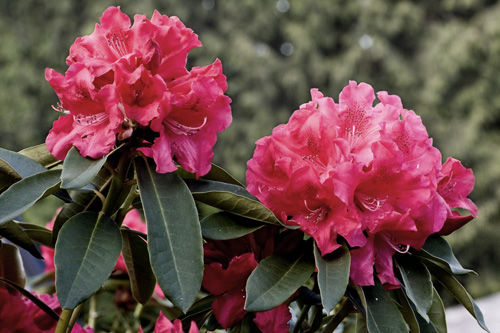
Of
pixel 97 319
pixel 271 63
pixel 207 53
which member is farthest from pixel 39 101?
pixel 97 319

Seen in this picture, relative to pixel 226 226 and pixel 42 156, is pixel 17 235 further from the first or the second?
pixel 226 226

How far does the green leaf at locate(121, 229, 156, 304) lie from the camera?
749 millimetres

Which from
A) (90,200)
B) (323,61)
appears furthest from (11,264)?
(323,61)

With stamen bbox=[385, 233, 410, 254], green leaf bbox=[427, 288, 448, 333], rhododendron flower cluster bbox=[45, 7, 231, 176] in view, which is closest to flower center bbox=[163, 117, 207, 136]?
rhododendron flower cluster bbox=[45, 7, 231, 176]

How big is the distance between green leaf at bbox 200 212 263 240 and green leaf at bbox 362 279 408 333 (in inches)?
4.9

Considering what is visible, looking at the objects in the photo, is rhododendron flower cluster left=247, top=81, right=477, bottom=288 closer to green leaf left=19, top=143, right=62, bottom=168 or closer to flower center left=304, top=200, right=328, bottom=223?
flower center left=304, top=200, right=328, bottom=223

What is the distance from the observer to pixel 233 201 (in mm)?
647

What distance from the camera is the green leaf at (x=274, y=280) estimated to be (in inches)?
23.2

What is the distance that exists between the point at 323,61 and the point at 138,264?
35.3ft

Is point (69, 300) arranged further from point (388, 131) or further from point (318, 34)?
point (318, 34)

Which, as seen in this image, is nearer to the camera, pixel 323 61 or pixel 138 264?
pixel 138 264

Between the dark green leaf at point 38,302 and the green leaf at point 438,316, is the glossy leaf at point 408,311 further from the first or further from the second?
the dark green leaf at point 38,302

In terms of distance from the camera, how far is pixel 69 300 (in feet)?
1.75

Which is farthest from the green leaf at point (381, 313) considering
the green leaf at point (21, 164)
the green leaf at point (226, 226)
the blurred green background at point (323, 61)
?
the blurred green background at point (323, 61)
